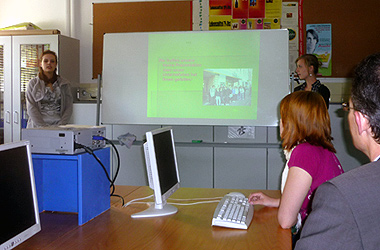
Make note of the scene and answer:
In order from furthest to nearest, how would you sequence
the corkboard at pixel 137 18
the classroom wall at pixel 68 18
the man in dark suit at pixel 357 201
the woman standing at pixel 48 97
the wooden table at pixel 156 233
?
the classroom wall at pixel 68 18 < the corkboard at pixel 137 18 < the woman standing at pixel 48 97 < the wooden table at pixel 156 233 < the man in dark suit at pixel 357 201

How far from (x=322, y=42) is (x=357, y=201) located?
4040 millimetres

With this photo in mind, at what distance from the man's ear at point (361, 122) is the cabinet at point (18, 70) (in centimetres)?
410

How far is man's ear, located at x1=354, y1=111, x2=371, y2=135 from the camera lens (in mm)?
804

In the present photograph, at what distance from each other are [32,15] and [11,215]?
14.7 ft

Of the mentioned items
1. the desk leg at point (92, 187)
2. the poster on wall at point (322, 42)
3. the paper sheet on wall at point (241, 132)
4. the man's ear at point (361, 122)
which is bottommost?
the desk leg at point (92, 187)

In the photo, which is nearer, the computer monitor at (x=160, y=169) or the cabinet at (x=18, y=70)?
the computer monitor at (x=160, y=169)

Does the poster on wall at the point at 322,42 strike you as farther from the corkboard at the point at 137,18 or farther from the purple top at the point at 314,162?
the purple top at the point at 314,162

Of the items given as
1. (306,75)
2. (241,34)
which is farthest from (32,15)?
(306,75)

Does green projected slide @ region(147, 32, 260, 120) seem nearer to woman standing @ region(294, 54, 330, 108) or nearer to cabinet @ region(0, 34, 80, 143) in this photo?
woman standing @ region(294, 54, 330, 108)

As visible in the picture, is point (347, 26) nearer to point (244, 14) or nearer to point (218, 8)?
point (244, 14)

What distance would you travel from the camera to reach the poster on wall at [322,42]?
439 centimetres

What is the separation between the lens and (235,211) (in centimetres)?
160

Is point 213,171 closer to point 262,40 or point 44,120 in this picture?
point 262,40

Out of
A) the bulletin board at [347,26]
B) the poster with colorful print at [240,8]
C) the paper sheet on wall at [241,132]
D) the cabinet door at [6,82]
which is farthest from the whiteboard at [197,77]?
the cabinet door at [6,82]
